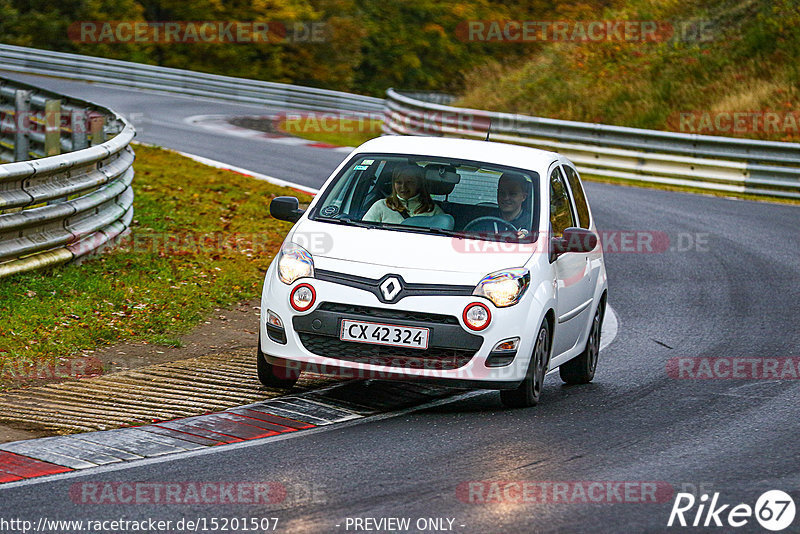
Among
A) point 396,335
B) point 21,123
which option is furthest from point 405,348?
point 21,123

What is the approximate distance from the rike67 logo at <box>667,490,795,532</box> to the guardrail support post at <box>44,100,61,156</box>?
34.0 ft

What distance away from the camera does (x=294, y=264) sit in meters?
7.65

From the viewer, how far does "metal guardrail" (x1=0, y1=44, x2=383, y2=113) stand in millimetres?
36344

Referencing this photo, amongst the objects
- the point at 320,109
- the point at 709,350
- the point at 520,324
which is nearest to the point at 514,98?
the point at 320,109

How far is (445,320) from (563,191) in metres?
2.13

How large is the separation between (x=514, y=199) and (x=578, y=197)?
1.18 meters

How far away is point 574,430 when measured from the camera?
7.28 meters

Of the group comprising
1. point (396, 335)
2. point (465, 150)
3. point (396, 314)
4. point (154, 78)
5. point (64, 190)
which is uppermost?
point (154, 78)

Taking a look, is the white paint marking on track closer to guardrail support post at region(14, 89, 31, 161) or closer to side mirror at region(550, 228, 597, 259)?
side mirror at region(550, 228, 597, 259)

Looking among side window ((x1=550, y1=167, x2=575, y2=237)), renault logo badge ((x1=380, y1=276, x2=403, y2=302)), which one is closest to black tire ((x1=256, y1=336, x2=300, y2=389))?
renault logo badge ((x1=380, y1=276, x2=403, y2=302))

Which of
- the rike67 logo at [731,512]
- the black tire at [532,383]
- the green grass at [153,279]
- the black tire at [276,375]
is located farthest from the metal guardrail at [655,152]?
the rike67 logo at [731,512]

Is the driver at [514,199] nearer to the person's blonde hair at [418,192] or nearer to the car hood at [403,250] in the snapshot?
the car hood at [403,250]

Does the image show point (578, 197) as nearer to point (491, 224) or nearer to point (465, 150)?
point (465, 150)

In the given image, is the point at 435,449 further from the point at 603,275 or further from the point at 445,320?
the point at 603,275
